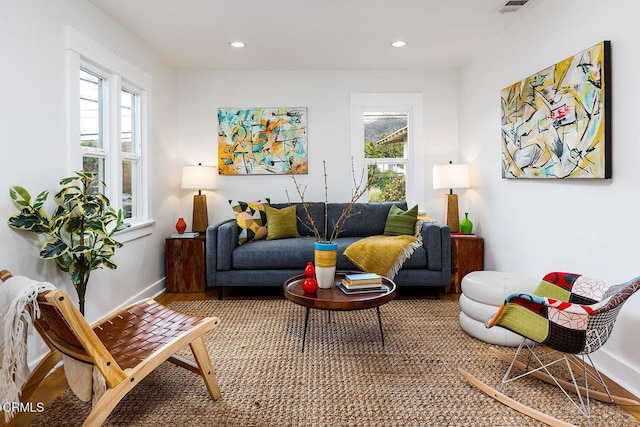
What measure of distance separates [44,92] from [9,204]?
0.74 m

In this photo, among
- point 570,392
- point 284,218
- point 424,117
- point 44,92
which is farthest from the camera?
point 424,117

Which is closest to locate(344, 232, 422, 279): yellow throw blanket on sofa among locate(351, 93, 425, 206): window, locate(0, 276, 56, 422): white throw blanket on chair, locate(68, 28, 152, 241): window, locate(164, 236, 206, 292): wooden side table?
locate(351, 93, 425, 206): window

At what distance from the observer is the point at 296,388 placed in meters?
2.21

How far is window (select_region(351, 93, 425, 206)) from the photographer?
490cm

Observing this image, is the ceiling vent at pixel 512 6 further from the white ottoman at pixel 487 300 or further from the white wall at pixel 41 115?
the white wall at pixel 41 115

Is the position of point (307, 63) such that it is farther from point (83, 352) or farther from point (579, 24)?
point (83, 352)

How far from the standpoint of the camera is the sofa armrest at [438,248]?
381cm

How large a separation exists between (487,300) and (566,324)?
872 mm

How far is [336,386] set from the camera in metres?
2.23

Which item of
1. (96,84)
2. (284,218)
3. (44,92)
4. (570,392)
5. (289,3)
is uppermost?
(289,3)

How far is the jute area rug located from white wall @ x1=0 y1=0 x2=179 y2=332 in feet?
2.73

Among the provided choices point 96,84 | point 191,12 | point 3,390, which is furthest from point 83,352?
point 191,12

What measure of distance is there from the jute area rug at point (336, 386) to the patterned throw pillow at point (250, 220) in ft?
3.90

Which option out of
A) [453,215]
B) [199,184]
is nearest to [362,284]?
[453,215]
